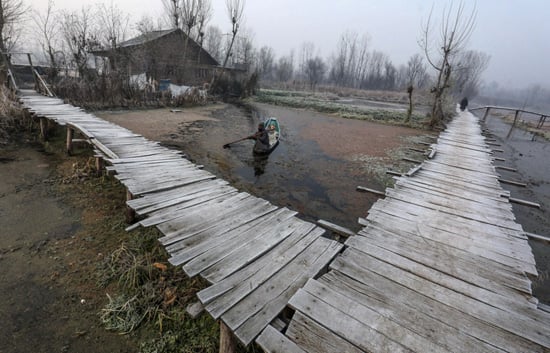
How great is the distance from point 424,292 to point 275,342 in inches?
55.5

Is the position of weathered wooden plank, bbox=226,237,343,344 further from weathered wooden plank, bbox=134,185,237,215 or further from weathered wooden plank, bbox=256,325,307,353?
weathered wooden plank, bbox=134,185,237,215

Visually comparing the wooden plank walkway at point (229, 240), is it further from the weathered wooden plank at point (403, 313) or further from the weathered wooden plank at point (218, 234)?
the weathered wooden plank at point (403, 313)

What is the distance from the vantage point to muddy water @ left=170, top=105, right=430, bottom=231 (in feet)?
17.4

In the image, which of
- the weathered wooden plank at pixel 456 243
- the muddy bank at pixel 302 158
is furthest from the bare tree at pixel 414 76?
the weathered wooden plank at pixel 456 243

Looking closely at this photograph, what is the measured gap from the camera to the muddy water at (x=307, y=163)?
5.31 m

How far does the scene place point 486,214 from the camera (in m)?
3.74

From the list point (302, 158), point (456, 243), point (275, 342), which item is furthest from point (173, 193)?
point (302, 158)

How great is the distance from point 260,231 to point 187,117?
452 inches

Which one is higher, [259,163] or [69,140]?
[69,140]

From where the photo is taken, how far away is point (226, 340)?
1787 millimetres

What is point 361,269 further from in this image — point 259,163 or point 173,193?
point 259,163

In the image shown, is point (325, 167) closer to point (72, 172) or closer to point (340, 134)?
point (340, 134)

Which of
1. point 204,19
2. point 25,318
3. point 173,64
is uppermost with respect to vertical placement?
point 204,19

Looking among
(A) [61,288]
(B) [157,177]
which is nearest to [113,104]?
(B) [157,177]
